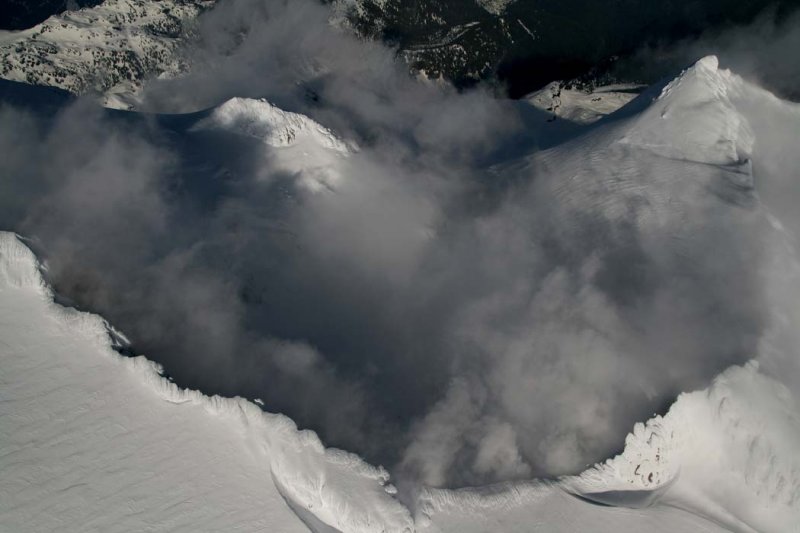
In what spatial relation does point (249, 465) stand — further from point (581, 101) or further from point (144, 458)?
point (581, 101)

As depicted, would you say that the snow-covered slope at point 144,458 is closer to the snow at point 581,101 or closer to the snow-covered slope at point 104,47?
the snow at point 581,101

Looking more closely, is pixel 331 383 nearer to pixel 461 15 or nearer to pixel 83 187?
pixel 83 187

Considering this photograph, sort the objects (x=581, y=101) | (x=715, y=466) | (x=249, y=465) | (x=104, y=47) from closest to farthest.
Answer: (x=249, y=465), (x=715, y=466), (x=581, y=101), (x=104, y=47)

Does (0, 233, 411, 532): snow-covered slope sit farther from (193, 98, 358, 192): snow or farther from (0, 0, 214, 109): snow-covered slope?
(0, 0, 214, 109): snow-covered slope

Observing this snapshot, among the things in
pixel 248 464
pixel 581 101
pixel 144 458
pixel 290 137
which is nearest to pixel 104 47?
pixel 581 101

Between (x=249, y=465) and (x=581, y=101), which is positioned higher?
(x=249, y=465)
